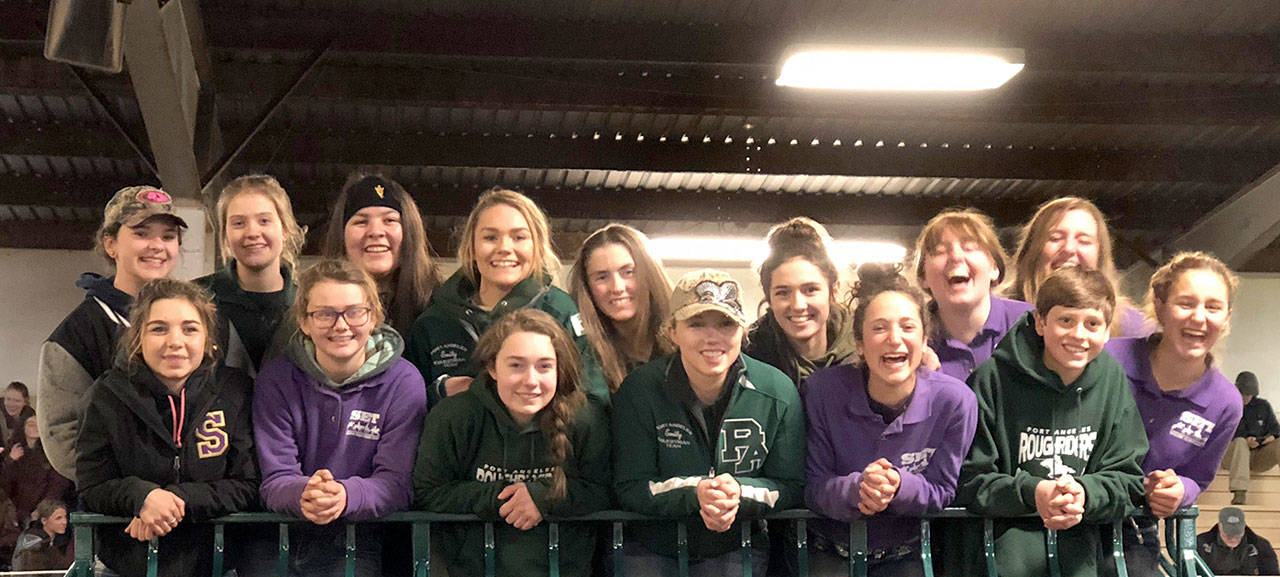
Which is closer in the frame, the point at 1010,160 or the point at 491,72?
the point at 491,72

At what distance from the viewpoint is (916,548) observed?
13.6 feet

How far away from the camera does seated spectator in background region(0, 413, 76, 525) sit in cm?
1106

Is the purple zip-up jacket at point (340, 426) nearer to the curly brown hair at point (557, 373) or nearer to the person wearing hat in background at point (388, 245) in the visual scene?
the curly brown hair at point (557, 373)

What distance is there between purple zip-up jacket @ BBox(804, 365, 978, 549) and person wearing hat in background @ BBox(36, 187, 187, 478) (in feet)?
8.42

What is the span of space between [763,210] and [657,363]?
11.6 meters

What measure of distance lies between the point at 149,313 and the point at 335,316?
62 centimetres

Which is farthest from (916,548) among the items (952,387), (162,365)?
(162,365)

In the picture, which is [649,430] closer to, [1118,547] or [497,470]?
[497,470]

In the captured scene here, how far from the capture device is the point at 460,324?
4.59 meters

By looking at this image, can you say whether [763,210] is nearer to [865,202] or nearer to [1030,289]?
[865,202]

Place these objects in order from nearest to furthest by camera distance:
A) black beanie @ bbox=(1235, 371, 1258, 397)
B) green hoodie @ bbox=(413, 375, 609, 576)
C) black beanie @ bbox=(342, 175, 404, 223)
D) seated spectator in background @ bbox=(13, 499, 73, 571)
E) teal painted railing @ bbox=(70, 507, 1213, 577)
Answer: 1. teal painted railing @ bbox=(70, 507, 1213, 577)
2. green hoodie @ bbox=(413, 375, 609, 576)
3. black beanie @ bbox=(342, 175, 404, 223)
4. seated spectator in background @ bbox=(13, 499, 73, 571)
5. black beanie @ bbox=(1235, 371, 1258, 397)

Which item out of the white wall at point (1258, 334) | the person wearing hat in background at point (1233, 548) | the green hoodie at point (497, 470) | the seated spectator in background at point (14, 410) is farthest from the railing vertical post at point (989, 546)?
the white wall at point (1258, 334)

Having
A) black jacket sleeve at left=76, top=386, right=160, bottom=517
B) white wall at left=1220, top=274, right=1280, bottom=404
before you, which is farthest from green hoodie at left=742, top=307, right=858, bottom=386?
white wall at left=1220, top=274, right=1280, bottom=404

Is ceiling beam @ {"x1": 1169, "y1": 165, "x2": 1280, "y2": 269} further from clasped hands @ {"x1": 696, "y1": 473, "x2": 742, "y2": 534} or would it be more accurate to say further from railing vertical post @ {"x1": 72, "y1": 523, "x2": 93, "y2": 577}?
railing vertical post @ {"x1": 72, "y1": 523, "x2": 93, "y2": 577}
